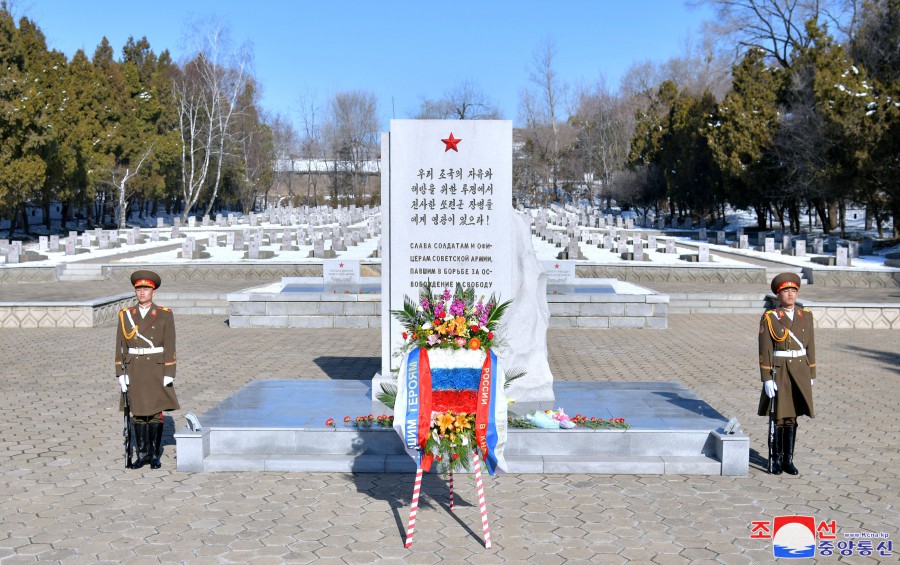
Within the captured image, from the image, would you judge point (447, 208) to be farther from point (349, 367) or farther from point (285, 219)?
point (285, 219)

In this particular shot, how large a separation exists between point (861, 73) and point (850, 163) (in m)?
3.38

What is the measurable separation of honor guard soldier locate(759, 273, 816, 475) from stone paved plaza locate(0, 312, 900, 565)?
25 centimetres

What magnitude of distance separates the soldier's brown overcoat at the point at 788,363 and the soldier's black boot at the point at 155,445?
4.94 meters

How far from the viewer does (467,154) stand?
28.4 ft

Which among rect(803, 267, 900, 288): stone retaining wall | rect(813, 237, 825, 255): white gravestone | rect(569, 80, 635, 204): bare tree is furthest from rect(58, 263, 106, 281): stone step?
rect(569, 80, 635, 204): bare tree

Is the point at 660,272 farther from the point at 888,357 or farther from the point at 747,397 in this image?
the point at 747,397

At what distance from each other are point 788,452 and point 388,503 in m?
3.26

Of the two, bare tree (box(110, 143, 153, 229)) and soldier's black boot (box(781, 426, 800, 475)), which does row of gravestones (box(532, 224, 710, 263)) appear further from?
bare tree (box(110, 143, 153, 229))

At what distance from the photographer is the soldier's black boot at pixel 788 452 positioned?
7172 mm

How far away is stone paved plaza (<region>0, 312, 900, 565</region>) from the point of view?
5504 millimetres

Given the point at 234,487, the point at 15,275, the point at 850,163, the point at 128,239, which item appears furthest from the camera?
the point at 128,239

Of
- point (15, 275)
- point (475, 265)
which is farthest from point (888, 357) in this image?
point (15, 275)

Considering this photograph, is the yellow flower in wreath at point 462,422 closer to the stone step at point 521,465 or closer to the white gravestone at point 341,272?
the stone step at point 521,465

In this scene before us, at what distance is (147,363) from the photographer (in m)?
7.25
